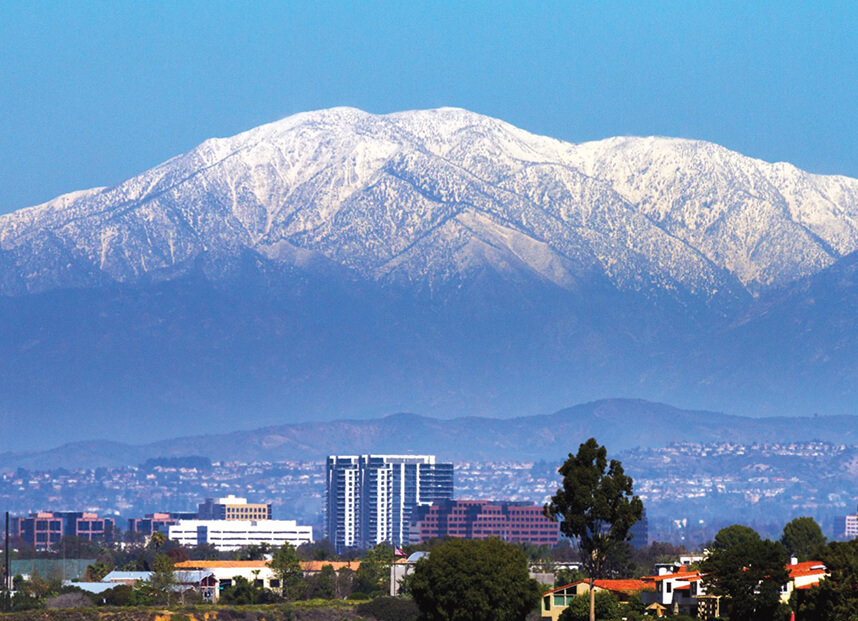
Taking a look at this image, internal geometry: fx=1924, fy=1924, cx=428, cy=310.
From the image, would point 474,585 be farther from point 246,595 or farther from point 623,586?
point 246,595

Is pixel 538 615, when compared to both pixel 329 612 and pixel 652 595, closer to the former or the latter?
pixel 652 595

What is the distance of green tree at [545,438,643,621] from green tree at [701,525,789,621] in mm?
8884

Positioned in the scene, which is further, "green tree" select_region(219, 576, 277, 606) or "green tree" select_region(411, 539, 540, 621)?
"green tree" select_region(219, 576, 277, 606)

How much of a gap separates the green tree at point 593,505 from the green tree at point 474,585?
1483 cm

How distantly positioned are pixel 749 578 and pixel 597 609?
10968 mm

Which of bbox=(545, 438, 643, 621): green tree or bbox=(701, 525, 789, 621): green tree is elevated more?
bbox=(545, 438, 643, 621): green tree

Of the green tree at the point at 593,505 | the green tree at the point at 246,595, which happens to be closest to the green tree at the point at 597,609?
the green tree at the point at 593,505

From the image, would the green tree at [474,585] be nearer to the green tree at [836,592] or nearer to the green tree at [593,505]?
the green tree at [593,505]

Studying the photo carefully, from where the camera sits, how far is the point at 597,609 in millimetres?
→ 131250

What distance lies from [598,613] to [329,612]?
44959mm

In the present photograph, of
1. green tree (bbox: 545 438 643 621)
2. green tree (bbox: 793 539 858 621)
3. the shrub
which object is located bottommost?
the shrub

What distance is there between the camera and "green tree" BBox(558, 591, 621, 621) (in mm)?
130625

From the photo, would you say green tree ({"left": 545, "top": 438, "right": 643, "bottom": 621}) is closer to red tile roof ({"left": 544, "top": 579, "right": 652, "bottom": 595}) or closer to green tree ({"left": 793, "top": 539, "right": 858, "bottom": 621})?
green tree ({"left": 793, "top": 539, "right": 858, "bottom": 621})

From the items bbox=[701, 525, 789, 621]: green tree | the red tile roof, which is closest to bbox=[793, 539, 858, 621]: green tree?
bbox=[701, 525, 789, 621]: green tree
